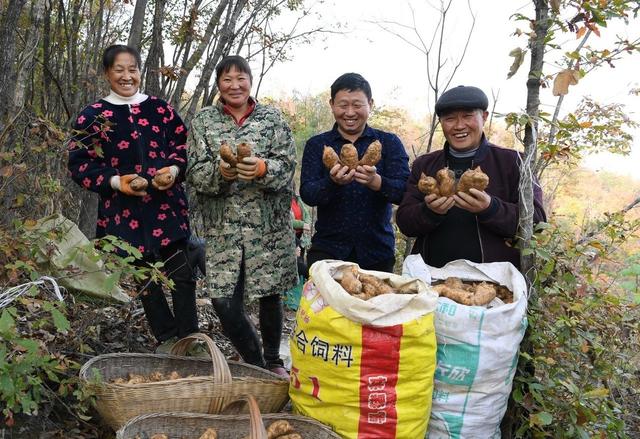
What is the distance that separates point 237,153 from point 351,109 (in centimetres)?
60

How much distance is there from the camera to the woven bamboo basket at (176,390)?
228cm

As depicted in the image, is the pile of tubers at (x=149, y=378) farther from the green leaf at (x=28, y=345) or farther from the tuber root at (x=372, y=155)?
the tuber root at (x=372, y=155)

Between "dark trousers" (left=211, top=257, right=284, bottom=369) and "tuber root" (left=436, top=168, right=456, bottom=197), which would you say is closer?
"tuber root" (left=436, top=168, right=456, bottom=197)

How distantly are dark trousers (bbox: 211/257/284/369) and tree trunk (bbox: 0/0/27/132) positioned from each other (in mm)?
1536

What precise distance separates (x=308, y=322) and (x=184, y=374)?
3.37ft

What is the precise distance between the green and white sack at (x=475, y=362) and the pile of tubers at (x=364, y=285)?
0.20 meters

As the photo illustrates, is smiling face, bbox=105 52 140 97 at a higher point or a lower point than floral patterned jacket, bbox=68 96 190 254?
higher

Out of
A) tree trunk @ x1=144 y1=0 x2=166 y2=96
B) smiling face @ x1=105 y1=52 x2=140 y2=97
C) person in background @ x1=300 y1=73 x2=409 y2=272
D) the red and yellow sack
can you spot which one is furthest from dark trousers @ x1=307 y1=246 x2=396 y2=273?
tree trunk @ x1=144 y1=0 x2=166 y2=96

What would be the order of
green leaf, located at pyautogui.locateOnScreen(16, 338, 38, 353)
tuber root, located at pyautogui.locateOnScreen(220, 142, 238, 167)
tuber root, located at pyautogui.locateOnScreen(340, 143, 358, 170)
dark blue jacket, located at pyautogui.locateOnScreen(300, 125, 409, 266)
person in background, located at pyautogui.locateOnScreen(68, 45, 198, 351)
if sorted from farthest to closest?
person in background, located at pyautogui.locateOnScreen(68, 45, 198, 351), dark blue jacket, located at pyautogui.locateOnScreen(300, 125, 409, 266), tuber root, located at pyautogui.locateOnScreen(220, 142, 238, 167), tuber root, located at pyautogui.locateOnScreen(340, 143, 358, 170), green leaf, located at pyautogui.locateOnScreen(16, 338, 38, 353)

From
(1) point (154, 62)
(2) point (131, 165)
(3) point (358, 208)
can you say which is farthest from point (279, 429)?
(1) point (154, 62)

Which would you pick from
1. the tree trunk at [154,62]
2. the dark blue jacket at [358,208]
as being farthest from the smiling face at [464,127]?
the tree trunk at [154,62]

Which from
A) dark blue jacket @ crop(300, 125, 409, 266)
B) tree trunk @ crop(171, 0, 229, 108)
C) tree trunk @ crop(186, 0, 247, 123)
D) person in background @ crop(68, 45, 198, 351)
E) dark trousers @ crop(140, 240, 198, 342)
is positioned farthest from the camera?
tree trunk @ crop(186, 0, 247, 123)

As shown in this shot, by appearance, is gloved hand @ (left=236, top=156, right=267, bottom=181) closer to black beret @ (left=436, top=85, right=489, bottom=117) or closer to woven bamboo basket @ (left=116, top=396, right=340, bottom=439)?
black beret @ (left=436, top=85, right=489, bottom=117)

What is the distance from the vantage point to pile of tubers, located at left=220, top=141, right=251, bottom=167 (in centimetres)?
265
